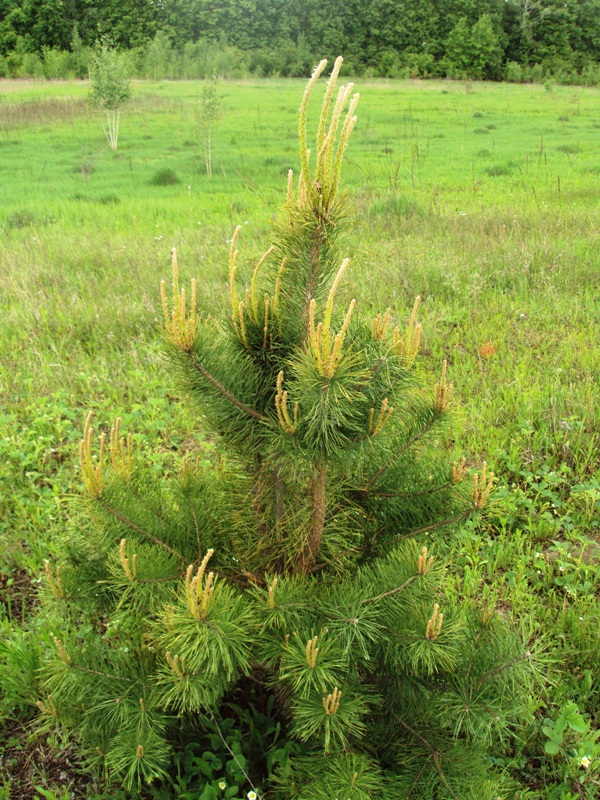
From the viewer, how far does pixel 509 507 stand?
3.33 m

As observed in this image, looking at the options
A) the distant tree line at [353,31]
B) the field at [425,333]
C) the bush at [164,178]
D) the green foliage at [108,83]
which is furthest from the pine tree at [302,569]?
the distant tree line at [353,31]

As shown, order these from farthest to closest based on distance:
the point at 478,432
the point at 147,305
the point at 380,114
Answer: the point at 380,114
the point at 147,305
the point at 478,432

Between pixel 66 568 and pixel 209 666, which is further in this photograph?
pixel 66 568

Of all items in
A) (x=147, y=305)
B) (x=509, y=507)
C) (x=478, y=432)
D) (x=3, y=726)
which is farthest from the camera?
(x=147, y=305)

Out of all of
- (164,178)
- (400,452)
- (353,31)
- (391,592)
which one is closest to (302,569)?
(391,592)

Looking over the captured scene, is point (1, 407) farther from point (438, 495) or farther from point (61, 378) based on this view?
point (438, 495)

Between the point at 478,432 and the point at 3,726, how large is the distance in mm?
3000

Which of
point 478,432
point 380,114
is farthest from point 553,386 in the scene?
point 380,114

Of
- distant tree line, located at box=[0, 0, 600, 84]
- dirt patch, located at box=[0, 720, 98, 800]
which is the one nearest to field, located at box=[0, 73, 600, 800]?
dirt patch, located at box=[0, 720, 98, 800]

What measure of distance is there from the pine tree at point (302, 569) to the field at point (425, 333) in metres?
0.25

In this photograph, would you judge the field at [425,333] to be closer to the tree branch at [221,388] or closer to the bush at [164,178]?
the bush at [164,178]

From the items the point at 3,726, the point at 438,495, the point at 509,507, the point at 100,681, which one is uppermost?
the point at 438,495

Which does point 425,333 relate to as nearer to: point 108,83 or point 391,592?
point 391,592

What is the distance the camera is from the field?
2.93 meters
